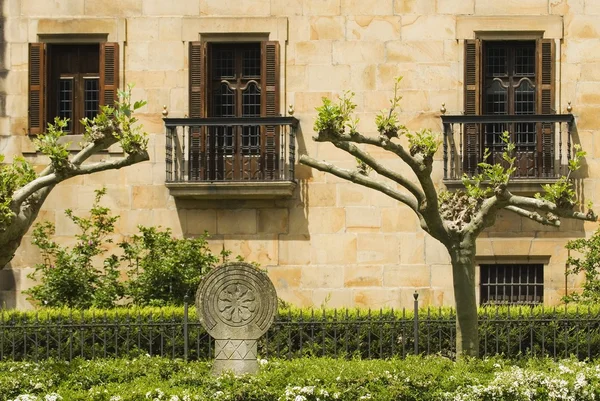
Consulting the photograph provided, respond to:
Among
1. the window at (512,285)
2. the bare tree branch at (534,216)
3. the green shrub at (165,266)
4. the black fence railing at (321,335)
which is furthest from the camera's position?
the window at (512,285)

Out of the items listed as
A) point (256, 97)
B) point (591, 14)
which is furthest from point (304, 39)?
point (591, 14)

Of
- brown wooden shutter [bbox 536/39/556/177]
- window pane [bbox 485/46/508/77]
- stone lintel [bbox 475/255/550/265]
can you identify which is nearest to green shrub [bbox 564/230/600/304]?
stone lintel [bbox 475/255/550/265]

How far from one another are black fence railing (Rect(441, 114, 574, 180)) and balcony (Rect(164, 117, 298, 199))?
2604 millimetres

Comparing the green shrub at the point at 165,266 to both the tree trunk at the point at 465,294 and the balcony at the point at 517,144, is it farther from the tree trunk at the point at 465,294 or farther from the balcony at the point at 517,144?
the tree trunk at the point at 465,294

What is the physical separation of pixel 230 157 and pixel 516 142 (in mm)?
4707

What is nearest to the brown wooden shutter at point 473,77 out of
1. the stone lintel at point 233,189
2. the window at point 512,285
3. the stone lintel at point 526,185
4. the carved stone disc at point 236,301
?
the stone lintel at point 526,185

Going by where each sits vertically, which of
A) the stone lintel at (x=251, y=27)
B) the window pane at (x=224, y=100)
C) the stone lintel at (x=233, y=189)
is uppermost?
the stone lintel at (x=251, y=27)

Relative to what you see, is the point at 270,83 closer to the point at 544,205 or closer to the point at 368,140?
the point at 368,140

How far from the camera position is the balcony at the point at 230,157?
25031mm

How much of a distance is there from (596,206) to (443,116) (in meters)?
2.90

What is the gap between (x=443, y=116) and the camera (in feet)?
81.5

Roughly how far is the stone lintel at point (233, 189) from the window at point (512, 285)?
3573 millimetres

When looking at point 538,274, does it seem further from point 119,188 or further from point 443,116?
point 119,188

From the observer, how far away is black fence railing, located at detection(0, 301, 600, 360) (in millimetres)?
22219
